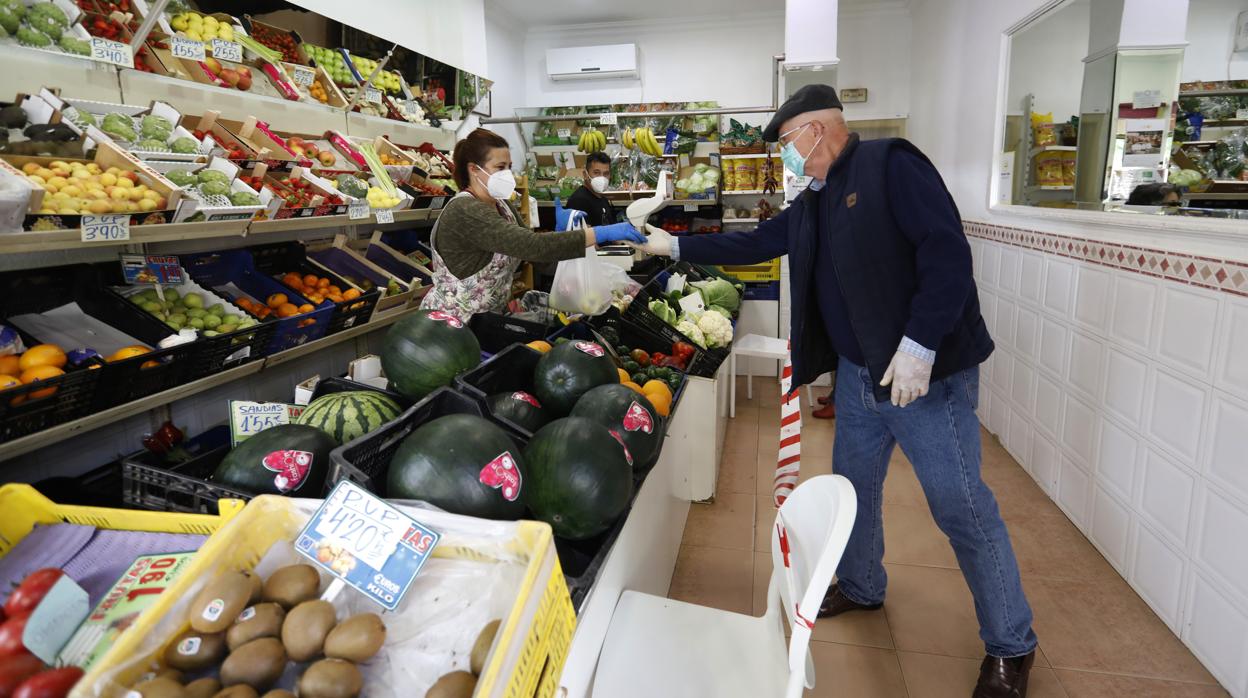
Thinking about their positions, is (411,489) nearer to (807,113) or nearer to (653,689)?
(653,689)

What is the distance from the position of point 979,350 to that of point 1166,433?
3.31ft

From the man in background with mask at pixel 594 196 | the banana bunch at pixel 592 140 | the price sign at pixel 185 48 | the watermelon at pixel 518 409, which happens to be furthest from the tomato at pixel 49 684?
the banana bunch at pixel 592 140

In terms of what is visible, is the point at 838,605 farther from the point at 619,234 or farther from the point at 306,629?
the point at 306,629

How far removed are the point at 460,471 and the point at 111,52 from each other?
224 cm

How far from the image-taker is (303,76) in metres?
3.56

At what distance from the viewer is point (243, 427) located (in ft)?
5.50

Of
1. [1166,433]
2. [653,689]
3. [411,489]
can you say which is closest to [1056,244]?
[1166,433]

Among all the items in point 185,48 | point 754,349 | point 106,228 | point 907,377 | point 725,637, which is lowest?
point 725,637

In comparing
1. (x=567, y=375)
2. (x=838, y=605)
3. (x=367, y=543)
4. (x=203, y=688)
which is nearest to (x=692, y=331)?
(x=838, y=605)

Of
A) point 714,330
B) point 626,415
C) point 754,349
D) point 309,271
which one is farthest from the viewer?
point 754,349

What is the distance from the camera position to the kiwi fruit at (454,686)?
0.86 meters

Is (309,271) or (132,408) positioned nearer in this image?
(132,408)

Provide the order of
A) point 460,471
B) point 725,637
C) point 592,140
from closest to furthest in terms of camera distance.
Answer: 1. point 460,471
2. point 725,637
3. point 592,140

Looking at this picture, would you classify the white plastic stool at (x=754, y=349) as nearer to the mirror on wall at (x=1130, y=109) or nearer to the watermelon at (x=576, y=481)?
the mirror on wall at (x=1130, y=109)
